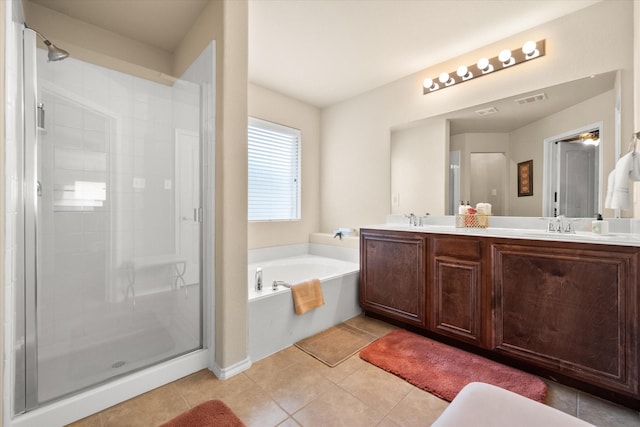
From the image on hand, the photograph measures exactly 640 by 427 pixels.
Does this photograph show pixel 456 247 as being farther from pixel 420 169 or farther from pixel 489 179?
pixel 420 169

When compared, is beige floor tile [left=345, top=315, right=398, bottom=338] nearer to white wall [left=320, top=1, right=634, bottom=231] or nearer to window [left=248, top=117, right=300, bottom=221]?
white wall [left=320, top=1, right=634, bottom=231]

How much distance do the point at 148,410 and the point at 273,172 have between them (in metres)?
2.51

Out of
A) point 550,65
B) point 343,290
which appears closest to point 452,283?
point 343,290

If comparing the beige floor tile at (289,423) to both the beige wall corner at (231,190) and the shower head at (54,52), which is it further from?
the shower head at (54,52)

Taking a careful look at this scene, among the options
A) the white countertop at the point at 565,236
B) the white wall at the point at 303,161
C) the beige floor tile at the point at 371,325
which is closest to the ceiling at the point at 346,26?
the white wall at the point at 303,161

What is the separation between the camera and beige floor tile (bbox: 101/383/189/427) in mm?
1394

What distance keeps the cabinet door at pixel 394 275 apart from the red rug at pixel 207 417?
152 centimetres

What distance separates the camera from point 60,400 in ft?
4.57

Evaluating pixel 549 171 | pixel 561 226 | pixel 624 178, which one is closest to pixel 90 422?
pixel 561 226

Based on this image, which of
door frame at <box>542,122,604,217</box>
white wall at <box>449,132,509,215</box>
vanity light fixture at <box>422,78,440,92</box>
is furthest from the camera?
vanity light fixture at <box>422,78,440,92</box>

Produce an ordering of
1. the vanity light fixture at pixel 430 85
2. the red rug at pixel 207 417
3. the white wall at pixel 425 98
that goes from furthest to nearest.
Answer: the vanity light fixture at pixel 430 85
the white wall at pixel 425 98
the red rug at pixel 207 417

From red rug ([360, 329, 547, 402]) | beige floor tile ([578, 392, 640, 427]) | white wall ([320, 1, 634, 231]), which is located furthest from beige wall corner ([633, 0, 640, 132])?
red rug ([360, 329, 547, 402])

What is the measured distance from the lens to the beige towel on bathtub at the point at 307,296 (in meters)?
2.18

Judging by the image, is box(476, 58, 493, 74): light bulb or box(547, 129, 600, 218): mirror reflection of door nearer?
box(547, 129, 600, 218): mirror reflection of door
